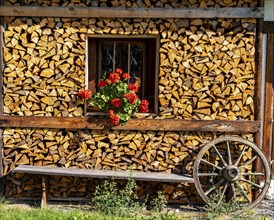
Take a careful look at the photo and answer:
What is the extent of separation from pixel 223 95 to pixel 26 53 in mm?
2762

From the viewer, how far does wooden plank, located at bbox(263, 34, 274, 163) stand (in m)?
6.32

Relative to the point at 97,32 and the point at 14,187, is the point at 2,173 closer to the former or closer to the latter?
the point at 14,187

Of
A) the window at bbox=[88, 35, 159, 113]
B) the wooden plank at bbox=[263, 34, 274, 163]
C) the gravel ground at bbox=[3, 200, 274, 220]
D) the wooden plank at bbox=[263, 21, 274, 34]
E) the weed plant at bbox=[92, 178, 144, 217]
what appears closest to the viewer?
the weed plant at bbox=[92, 178, 144, 217]

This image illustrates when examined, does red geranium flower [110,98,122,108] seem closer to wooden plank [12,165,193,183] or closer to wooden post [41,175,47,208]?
wooden plank [12,165,193,183]

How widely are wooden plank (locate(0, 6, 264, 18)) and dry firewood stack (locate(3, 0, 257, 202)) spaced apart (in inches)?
3.2

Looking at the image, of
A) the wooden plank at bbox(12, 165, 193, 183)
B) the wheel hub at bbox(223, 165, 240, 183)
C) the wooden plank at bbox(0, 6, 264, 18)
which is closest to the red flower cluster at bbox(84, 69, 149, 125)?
the wooden plank at bbox(12, 165, 193, 183)

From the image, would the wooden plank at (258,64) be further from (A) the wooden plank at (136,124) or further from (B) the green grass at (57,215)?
(B) the green grass at (57,215)

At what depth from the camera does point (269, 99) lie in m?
6.41

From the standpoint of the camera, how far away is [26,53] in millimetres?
5809

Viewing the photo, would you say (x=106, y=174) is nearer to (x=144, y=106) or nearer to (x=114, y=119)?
(x=114, y=119)

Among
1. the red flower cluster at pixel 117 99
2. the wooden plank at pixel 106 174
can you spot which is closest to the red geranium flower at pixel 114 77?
the red flower cluster at pixel 117 99

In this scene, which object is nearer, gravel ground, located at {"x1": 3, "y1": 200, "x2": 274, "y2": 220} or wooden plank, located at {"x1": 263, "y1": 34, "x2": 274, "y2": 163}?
gravel ground, located at {"x1": 3, "y1": 200, "x2": 274, "y2": 220}

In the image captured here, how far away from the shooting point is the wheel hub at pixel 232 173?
18.4 ft

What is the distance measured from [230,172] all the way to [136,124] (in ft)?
4.63
